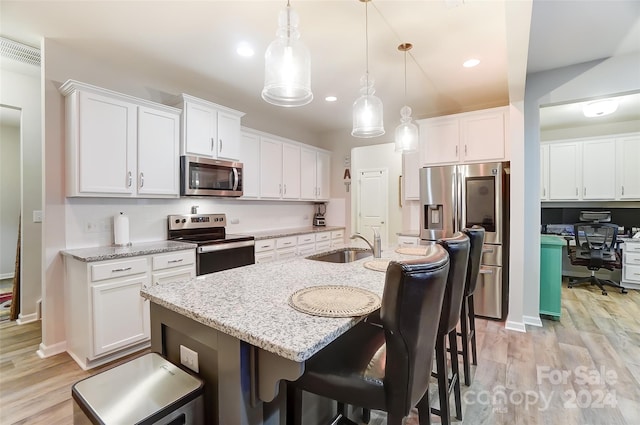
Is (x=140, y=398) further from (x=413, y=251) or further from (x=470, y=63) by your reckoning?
(x=470, y=63)

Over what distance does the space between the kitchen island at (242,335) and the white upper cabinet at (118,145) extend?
1782mm

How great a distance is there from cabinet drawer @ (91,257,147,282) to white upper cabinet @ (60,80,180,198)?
2.19 feet

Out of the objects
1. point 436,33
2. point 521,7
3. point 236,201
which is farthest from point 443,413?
point 236,201

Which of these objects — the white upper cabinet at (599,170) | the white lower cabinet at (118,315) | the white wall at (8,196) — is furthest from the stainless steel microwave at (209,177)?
the white upper cabinet at (599,170)

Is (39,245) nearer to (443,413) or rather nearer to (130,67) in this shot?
(130,67)

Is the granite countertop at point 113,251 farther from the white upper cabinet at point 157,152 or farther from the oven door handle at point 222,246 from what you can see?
the white upper cabinet at point 157,152

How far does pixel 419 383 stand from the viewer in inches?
40.2

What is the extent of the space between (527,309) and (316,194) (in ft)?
10.9

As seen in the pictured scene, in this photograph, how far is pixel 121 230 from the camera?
113 inches

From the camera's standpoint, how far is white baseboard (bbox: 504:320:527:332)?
313cm

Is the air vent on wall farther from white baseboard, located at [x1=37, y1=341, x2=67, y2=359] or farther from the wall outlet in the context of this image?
the wall outlet

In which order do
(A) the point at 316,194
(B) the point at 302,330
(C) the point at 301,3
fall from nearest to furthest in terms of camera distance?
(B) the point at 302,330, (C) the point at 301,3, (A) the point at 316,194

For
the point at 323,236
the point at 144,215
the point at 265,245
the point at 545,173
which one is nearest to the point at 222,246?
the point at 265,245

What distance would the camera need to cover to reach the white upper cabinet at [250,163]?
157 inches
